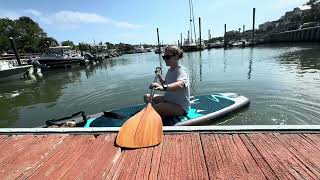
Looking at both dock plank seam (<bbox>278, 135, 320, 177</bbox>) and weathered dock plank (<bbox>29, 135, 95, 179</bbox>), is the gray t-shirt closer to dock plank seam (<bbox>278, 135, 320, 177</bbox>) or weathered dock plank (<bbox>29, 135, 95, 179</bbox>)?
weathered dock plank (<bbox>29, 135, 95, 179</bbox>)

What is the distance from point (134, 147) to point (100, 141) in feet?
1.61

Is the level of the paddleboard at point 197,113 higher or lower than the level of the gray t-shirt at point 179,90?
lower

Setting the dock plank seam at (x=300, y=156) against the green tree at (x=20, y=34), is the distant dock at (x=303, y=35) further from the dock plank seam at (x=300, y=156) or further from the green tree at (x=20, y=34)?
the green tree at (x=20, y=34)

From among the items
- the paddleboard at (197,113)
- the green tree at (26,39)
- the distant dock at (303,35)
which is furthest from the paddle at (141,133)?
the green tree at (26,39)

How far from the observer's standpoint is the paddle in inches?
120

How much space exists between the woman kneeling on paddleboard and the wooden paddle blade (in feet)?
2.76

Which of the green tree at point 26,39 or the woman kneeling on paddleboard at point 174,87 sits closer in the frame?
the woman kneeling on paddleboard at point 174,87

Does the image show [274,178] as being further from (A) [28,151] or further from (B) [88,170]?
(A) [28,151]

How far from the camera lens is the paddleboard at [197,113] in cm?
546

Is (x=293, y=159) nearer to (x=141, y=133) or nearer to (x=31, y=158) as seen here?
(x=141, y=133)

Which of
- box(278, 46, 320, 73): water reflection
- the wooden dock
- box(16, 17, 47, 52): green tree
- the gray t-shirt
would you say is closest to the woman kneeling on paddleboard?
the gray t-shirt

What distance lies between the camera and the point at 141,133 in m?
3.27

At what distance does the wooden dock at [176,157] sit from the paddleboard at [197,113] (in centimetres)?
219

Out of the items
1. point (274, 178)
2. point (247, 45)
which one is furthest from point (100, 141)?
point (247, 45)
